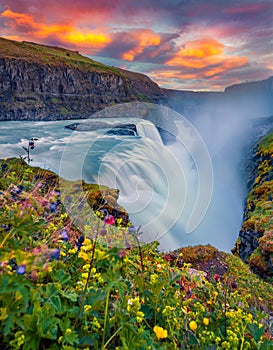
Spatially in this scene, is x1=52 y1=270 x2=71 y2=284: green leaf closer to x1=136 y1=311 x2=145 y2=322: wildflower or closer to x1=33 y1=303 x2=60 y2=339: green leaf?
x1=33 y1=303 x2=60 y2=339: green leaf

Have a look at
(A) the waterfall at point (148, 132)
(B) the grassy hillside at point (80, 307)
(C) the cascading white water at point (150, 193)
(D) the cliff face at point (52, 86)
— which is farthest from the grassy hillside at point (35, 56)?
(B) the grassy hillside at point (80, 307)

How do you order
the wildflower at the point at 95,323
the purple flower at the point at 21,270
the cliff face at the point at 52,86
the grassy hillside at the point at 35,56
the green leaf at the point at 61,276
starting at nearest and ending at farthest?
the purple flower at the point at 21,270, the wildflower at the point at 95,323, the green leaf at the point at 61,276, the cliff face at the point at 52,86, the grassy hillside at the point at 35,56

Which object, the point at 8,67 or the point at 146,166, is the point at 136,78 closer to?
the point at 8,67

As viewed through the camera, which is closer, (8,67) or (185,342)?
(185,342)

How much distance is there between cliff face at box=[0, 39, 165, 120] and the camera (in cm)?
8756

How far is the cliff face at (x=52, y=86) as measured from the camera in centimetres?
8756

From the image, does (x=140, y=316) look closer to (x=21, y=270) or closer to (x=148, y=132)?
(x=21, y=270)

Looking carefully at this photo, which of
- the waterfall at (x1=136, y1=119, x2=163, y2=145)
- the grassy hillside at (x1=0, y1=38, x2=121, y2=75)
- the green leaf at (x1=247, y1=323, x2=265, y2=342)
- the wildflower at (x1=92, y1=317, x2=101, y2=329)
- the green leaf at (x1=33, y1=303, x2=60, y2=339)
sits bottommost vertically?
the waterfall at (x1=136, y1=119, x2=163, y2=145)

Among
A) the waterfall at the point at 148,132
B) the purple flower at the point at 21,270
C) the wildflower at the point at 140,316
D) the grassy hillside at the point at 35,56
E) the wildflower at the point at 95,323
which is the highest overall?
the grassy hillside at the point at 35,56

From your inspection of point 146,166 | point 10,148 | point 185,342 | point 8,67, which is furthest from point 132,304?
point 8,67

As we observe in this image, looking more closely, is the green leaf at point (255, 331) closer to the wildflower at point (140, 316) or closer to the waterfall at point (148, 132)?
the wildflower at point (140, 316)

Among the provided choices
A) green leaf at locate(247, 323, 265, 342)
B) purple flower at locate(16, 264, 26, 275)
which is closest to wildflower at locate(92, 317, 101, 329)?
purple flower at locate(16, 264, 26, 275)

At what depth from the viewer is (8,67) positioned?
101 meters

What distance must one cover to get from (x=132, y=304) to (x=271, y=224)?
1147 cm
